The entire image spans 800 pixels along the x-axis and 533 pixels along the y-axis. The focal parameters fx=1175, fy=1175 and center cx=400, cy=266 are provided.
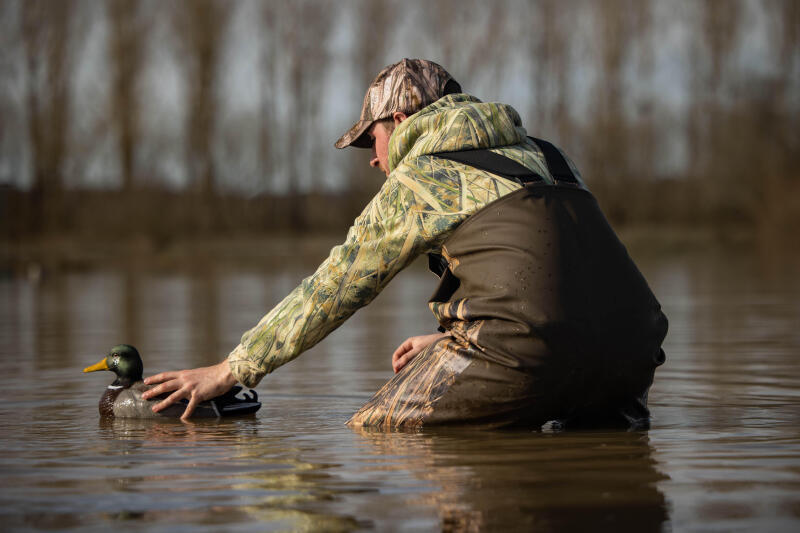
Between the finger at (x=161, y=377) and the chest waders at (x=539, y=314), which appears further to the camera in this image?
the finger at (x=161, y=377)

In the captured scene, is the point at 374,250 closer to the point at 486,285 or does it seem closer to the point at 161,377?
the point at 486,285

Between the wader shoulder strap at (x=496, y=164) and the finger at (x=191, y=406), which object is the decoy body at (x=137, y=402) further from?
the wader shoulder strap at (x=496, y=164)

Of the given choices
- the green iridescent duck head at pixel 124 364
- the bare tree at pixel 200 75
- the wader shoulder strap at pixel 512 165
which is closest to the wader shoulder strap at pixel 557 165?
the wader shoulder strap at pixel 512 165

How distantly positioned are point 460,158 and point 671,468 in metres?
1.20

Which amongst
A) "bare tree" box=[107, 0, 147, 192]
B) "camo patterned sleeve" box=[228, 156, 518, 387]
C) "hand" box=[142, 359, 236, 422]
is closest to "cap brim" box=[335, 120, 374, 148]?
"camo patterned sleeve" box=[228, 156, 518, 387]

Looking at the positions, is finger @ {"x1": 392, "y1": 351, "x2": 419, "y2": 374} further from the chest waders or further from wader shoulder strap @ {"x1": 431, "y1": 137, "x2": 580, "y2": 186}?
wader shoulder strap @ {"x1": 431, "y1": 137, "x2": 580, "y2": 186}

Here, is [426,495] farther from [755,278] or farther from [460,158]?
[755,278]

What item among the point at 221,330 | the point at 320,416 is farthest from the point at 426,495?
the point at 221,330

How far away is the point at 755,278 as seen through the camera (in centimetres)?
1692

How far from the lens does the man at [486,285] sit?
363cm

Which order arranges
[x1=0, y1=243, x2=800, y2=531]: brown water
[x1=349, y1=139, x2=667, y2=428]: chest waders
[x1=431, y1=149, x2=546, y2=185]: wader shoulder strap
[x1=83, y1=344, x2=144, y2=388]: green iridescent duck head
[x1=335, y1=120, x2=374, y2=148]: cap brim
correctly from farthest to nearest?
[x1=83, y1=344, x2=144, y2=388]: green iridescent duck head, [x1=335, y1=120, x2=374, y2=148]: cap brim, [x1=431, y1=149, x2=546, y2=185]: wader shoulder strap, [x1=349, y1=139, x2=667, y2=428]: chest waders, [x1=0, y1=243, x2=800, y2=531]: brown water

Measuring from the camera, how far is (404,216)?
12.4 ft

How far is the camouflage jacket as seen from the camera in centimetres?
376

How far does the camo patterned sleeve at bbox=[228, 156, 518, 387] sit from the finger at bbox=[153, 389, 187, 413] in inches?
10.0
